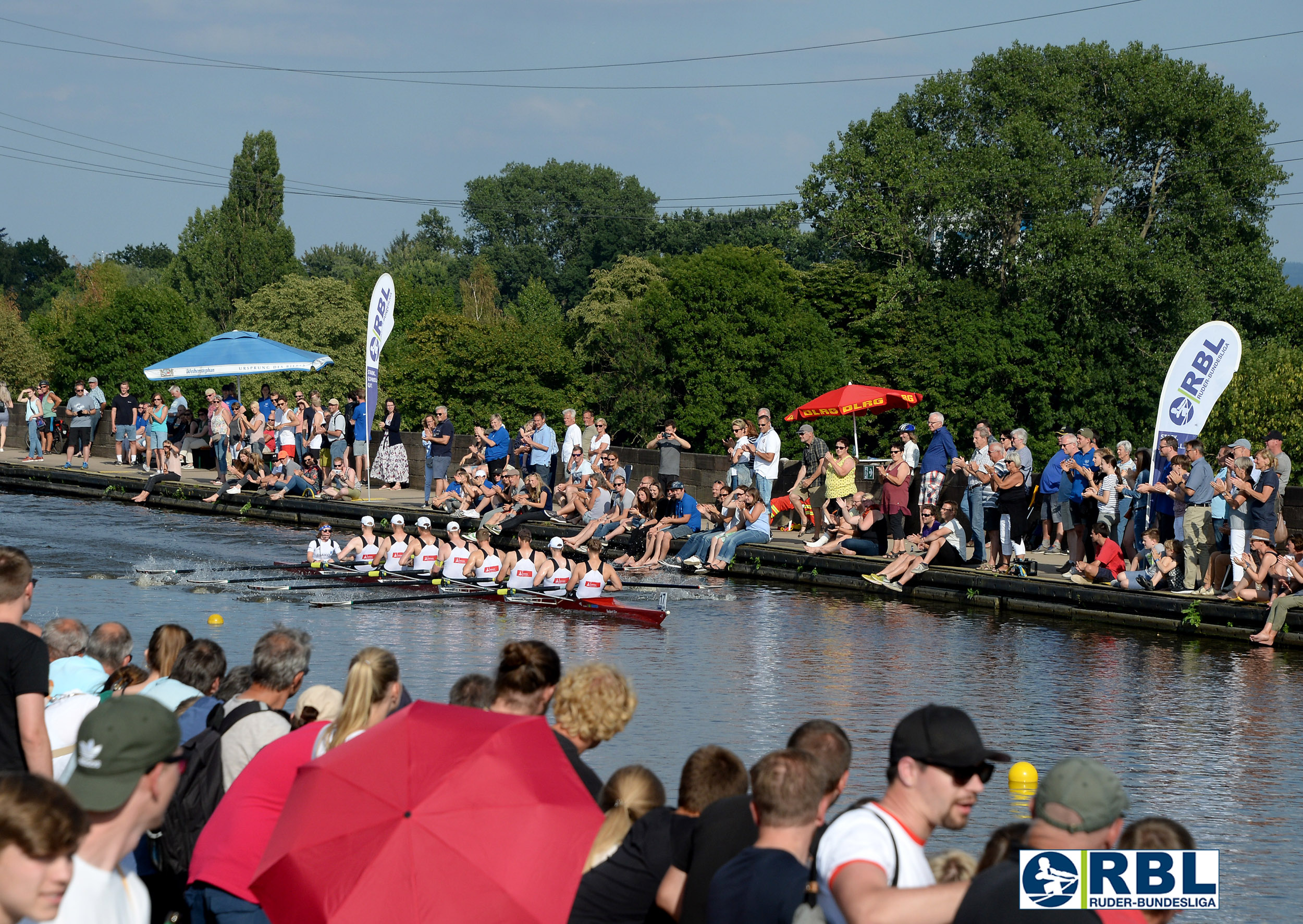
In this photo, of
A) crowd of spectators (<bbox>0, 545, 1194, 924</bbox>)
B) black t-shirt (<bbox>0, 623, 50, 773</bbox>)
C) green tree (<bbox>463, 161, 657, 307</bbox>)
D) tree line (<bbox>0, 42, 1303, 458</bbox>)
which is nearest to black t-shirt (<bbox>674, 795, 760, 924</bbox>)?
crowd of spectators (<bbox>0, 545, 1194, 924</bbox>)

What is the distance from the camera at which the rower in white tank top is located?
725 inches

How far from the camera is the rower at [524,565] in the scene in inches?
757

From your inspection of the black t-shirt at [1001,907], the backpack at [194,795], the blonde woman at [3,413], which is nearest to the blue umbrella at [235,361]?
the blonde woman at [3,413]

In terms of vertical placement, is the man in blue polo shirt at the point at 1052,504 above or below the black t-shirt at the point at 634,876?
above

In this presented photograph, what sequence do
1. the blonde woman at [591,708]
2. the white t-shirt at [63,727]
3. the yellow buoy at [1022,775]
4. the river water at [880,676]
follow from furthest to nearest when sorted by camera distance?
the yellow buoy at [1022,775] → the river water at [880,676] → the white t-shirt at [63,727] → the blonde woman at [591,708]

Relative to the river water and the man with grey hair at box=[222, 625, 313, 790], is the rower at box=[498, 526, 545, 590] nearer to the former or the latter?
the river water

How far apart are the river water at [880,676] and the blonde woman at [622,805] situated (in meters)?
4.07

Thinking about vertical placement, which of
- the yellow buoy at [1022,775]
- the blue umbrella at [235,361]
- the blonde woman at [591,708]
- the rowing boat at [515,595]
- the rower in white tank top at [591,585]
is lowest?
the yellow buoy at [1022,775]

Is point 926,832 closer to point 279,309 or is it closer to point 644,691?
point 644,691

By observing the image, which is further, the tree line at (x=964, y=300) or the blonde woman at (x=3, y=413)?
the tree line at (x=964, y=300)

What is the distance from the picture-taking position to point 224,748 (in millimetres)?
5488

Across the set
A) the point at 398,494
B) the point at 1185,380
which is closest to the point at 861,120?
the point at 398,494

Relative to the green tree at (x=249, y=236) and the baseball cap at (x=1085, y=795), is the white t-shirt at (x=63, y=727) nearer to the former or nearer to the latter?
the baseball cap at (x=1085, y=795)

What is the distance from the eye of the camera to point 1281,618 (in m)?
15.7
